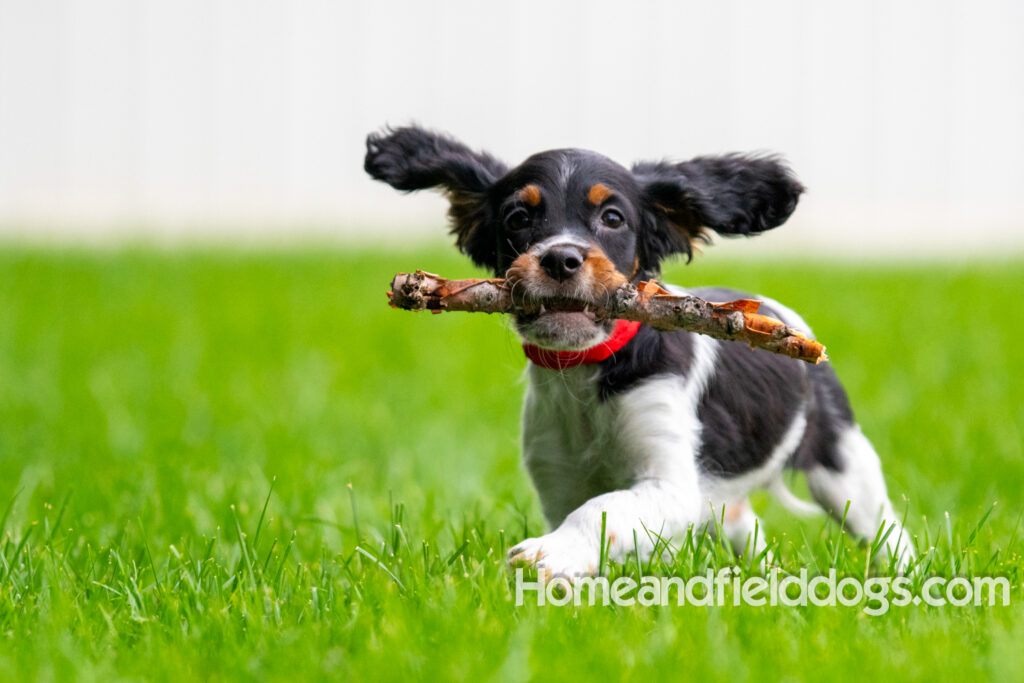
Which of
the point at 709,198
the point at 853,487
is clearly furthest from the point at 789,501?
the point at 709,198

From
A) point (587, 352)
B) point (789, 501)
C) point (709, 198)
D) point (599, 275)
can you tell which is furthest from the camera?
point (789, 501)

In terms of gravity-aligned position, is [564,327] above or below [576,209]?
below

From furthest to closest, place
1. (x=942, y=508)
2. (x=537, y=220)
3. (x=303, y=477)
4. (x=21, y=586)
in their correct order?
1. (x=303, y=477)
2. (x=942, y=508)
3. (x=537, y=220)
4. (x=21, y=586)

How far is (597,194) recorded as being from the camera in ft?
11.3

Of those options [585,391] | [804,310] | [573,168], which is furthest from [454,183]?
[804,310]

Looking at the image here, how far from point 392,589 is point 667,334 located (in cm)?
119

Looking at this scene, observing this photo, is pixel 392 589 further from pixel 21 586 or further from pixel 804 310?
pixel 804 310

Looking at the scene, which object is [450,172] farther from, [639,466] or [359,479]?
[359,479]

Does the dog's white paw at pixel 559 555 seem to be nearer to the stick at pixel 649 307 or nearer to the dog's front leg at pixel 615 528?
the dog's front leg at pixel 615 528

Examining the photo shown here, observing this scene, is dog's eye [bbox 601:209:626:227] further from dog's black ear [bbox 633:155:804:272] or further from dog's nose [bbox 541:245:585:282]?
dog's nose [bbox 541:245:585:282]

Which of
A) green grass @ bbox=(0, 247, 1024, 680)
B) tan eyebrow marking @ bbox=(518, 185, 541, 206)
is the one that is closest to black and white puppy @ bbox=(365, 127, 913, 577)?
tan eyebrow marking @ bbox=(518, 185, 541, 206)

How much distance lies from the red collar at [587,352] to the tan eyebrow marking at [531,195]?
41cm

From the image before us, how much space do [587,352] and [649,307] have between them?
43cm

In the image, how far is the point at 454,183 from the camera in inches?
153
